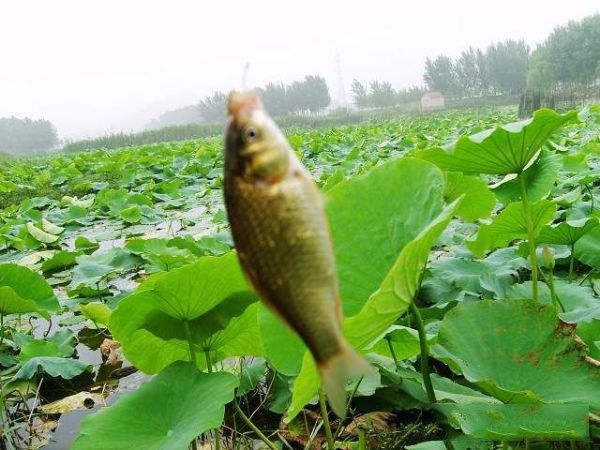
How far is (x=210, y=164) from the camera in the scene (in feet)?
24.4

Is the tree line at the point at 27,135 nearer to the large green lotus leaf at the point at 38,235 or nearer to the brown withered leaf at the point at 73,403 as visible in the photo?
the large green lotus leaf at the point at 38,235

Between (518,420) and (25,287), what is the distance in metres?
1.49

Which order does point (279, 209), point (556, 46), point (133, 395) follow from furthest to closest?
point (556, 46), point (133, 395), point (279, 209)

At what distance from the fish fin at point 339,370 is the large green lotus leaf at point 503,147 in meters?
0.74

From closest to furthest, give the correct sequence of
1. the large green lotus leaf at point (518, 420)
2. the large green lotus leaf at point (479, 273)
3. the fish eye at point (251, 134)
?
the fish eye at point (251, 134), the large green lotus leaf at point (518, 420), the large green lotus leaf at point (479, 273)

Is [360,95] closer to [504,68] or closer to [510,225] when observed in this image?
[504,68]

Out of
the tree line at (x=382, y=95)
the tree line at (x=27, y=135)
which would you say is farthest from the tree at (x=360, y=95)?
the tree line at (x=27, y=135)

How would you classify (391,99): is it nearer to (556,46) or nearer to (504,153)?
(556,46)

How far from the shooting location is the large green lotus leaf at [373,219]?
2.57 feet

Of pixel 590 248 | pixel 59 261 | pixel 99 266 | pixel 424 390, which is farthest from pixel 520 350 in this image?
pixel 59 261

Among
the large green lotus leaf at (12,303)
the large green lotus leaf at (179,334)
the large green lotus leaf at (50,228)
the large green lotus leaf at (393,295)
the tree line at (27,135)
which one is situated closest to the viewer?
the large green lotus leaf at (393,295)

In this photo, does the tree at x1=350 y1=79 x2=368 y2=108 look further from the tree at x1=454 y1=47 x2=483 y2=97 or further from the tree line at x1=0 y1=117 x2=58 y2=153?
the tree line at x1=0 y1=117 x2=58 y2=153

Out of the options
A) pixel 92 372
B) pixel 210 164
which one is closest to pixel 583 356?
pixel 92 372

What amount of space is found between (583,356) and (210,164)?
6.83 m
